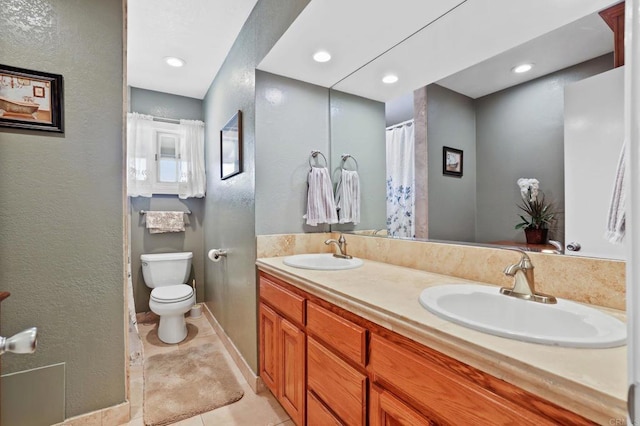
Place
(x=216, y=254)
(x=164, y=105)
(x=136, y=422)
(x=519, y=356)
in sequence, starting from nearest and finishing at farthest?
(x=519, y=356) < (x=136, y=422) < (x=216, y=254) < (x=164, y=105)

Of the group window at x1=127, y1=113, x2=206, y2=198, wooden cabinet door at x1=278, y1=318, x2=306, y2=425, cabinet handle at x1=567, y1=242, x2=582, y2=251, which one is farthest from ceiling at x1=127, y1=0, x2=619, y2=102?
wooden cabinet door at x1=278, y1=318, x2=306, y2=425

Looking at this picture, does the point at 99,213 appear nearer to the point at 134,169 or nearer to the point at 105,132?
the point at 105,132

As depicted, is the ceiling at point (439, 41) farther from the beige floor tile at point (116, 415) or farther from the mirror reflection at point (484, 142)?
the beige floor tile at point (116, 415)

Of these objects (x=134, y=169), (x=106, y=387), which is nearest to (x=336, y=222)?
(x=106, y=387)

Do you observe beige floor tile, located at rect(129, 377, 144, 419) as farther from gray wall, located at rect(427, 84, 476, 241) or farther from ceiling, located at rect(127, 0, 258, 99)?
ceiling, located at rect(127, 0, 258, 99)

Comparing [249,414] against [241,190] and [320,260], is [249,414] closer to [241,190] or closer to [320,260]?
[320,260]

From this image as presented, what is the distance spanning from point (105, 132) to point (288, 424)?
6.13ft

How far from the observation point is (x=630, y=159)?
35 cm

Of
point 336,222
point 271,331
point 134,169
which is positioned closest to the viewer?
point 271,331

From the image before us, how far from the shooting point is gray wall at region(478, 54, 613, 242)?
3.32ft

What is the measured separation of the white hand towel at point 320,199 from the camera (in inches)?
80.0

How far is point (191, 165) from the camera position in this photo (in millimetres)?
3123

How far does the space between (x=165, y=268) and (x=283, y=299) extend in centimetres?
194

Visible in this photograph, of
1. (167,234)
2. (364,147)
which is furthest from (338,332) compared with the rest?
(167,234)
